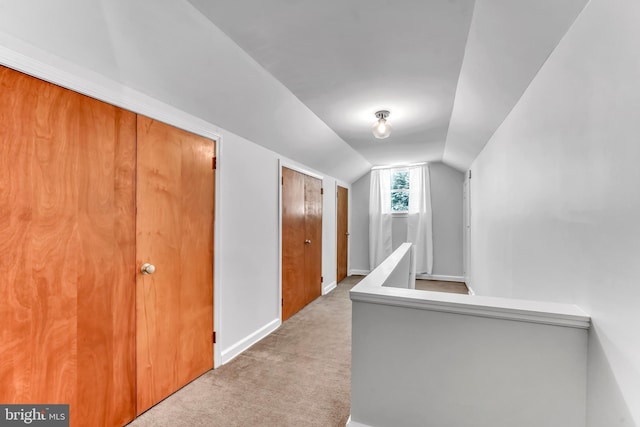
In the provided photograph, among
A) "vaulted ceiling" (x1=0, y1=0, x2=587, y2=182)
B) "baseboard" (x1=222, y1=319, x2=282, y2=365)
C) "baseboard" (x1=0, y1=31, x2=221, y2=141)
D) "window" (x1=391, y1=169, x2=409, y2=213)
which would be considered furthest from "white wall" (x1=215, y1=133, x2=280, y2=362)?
"window" (x1=391, y1=169, x2=409, y2=213)

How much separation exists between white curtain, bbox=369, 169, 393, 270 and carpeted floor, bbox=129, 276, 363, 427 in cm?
301

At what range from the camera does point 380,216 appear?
5.69 m

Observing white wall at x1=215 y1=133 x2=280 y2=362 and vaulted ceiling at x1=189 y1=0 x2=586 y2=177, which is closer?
vaulted ceiling at x1=189 y1=0 x2=586 y2=177

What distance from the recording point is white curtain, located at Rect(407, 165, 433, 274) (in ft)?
17.6

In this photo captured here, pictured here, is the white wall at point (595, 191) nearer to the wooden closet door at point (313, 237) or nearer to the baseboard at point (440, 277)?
the wooden closet door at point (313, 237)

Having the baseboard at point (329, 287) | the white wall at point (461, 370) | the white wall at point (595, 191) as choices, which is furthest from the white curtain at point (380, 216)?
the white wall at point (461, 370)

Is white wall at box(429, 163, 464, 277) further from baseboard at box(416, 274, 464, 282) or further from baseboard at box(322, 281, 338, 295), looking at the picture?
baseboard at box(322, 281, 338, 295)

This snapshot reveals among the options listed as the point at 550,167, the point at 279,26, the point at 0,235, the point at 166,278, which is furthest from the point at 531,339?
the point at 0,235

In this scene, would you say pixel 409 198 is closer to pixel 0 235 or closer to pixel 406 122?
pixel 406 122

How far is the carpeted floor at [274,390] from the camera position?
1.70 metres

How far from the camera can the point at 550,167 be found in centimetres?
141

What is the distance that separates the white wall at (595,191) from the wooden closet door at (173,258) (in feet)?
7.07

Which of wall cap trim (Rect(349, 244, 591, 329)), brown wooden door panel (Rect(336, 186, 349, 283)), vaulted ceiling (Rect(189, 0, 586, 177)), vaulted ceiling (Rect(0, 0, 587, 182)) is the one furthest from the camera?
brown wooden door panel (Rect(336, 186, 349, 283))

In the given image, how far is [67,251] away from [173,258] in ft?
2.05
